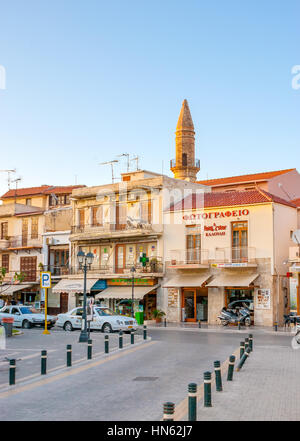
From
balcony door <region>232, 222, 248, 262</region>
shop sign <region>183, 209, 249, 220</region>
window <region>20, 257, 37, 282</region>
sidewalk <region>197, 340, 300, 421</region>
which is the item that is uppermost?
→ shop sign <region>183, 209, 249, 220</region>

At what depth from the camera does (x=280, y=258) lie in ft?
121

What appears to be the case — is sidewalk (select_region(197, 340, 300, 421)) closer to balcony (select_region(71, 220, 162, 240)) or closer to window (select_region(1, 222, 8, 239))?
balcony (select_region(71, 220, 162, 240))

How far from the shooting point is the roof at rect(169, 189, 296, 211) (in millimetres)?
36969

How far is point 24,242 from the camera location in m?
51.4

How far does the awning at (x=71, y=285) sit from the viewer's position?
4359 cm

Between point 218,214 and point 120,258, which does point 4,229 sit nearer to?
point 120,258

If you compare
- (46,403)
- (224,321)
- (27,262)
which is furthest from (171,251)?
(46,403)

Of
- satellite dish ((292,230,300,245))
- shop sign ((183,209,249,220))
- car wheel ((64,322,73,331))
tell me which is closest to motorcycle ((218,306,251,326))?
satellite dish ((292,230,300,245))

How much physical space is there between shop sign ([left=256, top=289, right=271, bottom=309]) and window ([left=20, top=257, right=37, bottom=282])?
2143 cm

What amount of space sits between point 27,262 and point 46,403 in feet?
131

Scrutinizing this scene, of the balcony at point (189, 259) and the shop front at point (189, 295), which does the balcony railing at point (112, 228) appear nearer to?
the balcony at point (189, 259)

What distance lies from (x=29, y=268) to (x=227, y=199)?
20.2 m
